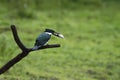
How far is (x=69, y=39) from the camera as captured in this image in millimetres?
7582

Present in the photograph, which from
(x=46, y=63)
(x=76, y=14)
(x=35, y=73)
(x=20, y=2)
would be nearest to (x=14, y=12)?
Result: (x=20, y=2)

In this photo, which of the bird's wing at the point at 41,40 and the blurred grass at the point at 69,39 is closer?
the bird's wing at the point at 41,40

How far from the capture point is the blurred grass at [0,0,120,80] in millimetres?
5707

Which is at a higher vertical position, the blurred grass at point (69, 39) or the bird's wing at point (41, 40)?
the bird's wing at point (41, 40)

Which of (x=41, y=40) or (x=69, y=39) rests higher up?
(x=41, y=40)

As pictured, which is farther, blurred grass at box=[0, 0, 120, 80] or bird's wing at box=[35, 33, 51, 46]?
blurred grass at box=[0, 0, 120, 80]

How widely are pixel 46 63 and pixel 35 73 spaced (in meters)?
0.59

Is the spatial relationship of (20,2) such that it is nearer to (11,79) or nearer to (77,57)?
(77,57)

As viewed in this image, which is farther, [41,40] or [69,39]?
[69,39]

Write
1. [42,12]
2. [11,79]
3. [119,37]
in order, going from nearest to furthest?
[11,79]
[119,37]
[42,12]

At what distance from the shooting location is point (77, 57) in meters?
6.49

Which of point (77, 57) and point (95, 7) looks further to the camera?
point (95, 7)

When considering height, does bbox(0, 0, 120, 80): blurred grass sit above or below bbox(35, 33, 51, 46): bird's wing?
below

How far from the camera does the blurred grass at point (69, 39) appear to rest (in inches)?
225
